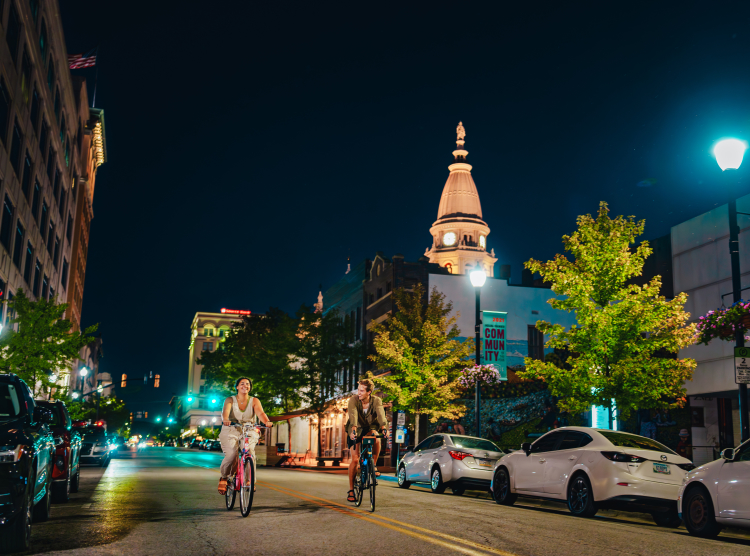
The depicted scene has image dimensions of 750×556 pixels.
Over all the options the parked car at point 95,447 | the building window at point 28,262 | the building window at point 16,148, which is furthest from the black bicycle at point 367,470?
the building window at point 28,262

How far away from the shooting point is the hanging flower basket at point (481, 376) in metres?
34.2

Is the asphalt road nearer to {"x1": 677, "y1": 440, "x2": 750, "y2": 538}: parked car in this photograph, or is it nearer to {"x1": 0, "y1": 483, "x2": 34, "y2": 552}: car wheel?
{"x1": 677, "y1": 440, "x2": 750, "y2": 538}: parked car

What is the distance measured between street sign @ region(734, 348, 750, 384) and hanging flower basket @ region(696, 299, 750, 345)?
121cm

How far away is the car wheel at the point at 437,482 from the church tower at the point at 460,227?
274 feet

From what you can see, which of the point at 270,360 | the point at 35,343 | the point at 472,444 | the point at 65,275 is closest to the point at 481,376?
the point at 270,360

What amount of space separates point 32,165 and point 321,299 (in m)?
35.4

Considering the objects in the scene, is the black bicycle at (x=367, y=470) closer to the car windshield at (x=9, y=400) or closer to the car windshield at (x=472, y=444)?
the car windshield at (x=9, y=400)

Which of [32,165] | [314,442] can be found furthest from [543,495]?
[314,442]

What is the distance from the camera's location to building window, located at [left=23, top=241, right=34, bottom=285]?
37888mm

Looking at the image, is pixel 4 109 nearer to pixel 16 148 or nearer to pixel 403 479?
pixel 16 148

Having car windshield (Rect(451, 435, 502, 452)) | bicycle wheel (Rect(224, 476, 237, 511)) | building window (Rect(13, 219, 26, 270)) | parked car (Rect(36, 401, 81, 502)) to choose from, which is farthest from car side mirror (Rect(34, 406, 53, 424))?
building window (Rect(13, 219, 26, 270))

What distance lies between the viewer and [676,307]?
2044 centimetres

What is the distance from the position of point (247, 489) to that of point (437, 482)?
→ 8.21 m

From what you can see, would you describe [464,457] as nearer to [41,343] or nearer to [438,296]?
[41,343]
